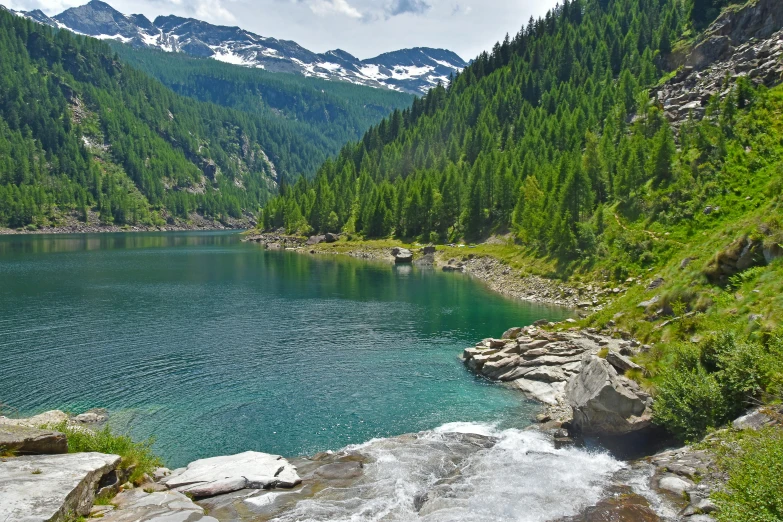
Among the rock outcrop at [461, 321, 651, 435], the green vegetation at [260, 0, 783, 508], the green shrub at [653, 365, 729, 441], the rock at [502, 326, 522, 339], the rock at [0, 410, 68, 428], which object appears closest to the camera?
the green shrub at [653, 365, 729, 441]

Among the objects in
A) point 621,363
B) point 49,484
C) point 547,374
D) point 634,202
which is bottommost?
point 547,374

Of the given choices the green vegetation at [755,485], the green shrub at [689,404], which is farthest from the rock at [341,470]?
the green shrub at [689,404]

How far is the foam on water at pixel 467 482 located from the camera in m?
21.0

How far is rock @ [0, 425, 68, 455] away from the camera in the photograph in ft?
66.9

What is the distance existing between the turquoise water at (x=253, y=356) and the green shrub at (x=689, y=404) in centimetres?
970

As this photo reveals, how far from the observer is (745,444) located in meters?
18.3

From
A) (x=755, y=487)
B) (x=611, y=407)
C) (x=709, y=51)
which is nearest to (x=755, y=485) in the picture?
(x=755, y=487)

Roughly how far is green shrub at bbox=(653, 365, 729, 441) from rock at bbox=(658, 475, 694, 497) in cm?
401

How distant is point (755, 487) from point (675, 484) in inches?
295

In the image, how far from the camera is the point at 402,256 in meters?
131

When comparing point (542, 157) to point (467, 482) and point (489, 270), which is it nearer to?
point (489, 270)

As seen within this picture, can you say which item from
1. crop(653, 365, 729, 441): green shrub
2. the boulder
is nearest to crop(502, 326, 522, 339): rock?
the boulder

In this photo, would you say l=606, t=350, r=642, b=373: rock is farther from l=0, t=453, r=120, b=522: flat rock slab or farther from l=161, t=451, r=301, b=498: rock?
l=0, t=453, r=120, b=522: flat rock slab

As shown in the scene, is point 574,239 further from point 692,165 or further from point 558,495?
point 558,495
